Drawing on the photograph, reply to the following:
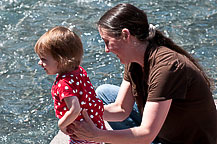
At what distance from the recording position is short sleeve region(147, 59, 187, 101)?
2.21m

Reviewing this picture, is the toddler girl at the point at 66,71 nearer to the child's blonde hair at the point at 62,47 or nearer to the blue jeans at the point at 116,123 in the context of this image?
the child's blonde hair at the point at 62,47

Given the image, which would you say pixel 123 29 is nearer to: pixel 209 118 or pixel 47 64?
pixel 47 64

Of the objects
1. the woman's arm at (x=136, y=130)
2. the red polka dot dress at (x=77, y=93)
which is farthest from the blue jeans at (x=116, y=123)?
the woman's arm at (x=136, y=130)

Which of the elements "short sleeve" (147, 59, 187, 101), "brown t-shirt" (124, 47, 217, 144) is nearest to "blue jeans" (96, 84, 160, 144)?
"brown t-shirt" (124, 47, 217, 144)

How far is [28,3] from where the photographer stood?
689 cm

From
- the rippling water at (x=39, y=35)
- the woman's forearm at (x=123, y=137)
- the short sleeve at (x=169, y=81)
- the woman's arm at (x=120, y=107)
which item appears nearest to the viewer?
the short sleeve at (x=169, y=81)

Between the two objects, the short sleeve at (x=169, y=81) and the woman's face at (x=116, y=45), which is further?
the woman's face at (x=116, y=45)

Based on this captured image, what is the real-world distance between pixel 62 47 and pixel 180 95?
71cm

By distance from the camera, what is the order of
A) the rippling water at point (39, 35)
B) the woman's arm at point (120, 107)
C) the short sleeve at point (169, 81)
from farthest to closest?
1. the rippling water at point (39, 35)
2. the woman's arm at point (120, 107)
3. the short sleeve at point (169, 81)

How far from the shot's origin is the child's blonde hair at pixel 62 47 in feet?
7.57

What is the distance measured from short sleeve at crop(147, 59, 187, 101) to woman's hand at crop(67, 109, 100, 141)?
0.37 meters

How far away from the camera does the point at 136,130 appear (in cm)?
232

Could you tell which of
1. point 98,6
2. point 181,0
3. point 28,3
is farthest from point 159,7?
point 28,3

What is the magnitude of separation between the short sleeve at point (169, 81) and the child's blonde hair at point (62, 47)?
1.55ft
